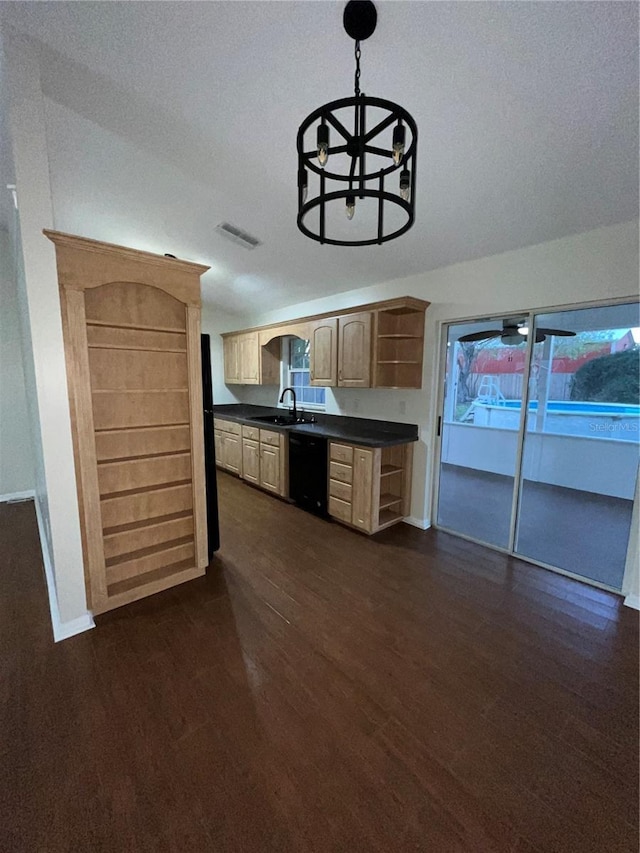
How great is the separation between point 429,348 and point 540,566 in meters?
2.17

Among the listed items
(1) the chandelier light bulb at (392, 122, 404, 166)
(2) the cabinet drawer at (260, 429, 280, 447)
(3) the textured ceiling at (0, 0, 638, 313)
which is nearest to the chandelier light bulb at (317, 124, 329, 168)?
(1) the chandelier light bulb at (392, 122, 404, 166)

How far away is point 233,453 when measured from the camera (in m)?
5.33

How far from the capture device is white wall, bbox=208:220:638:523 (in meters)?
2.40

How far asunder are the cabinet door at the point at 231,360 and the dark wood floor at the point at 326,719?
12.8ft

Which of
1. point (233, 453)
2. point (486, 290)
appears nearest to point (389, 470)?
point (486, 290)

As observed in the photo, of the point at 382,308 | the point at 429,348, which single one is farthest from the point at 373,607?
the point at 382,308

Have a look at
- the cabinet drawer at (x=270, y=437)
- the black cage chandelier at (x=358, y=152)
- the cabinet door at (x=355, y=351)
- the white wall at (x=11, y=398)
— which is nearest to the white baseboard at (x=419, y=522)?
the cabinet door at (x=355, y=351)

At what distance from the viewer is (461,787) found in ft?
4.42

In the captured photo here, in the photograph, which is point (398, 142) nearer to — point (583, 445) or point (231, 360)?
point (583, 445)

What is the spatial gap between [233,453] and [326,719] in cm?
407

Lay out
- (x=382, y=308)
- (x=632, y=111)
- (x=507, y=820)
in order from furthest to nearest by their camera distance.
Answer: (x=382, y=308), (x=632, y=111), (x=507, y=820)

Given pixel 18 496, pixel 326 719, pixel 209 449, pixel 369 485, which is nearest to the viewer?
pixel 326 719

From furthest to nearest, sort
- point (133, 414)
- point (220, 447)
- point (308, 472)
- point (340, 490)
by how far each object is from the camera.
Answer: point (220, 447)
point (308, 472)
point (340, 490)
point (133, 414)

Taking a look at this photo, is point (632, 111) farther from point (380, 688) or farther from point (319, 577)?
point (319, 577)
